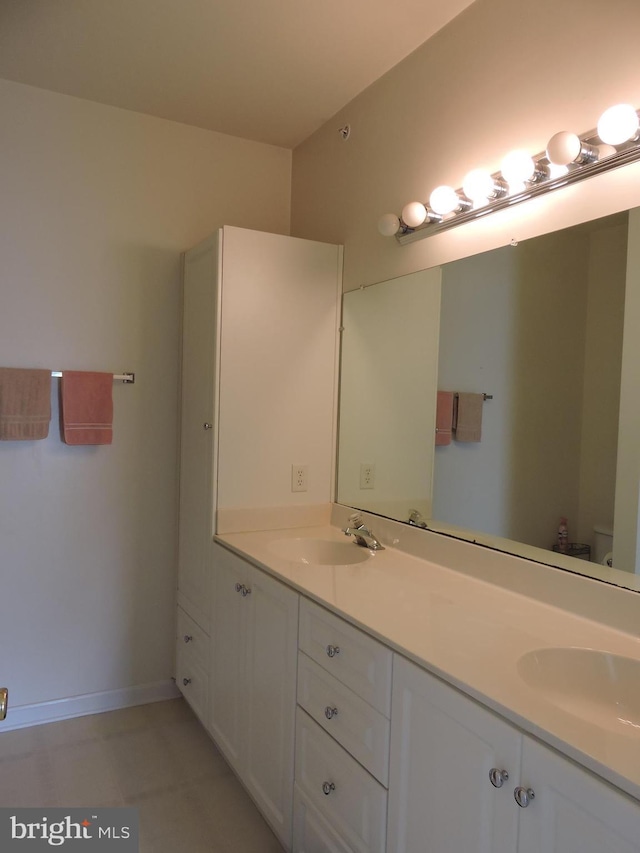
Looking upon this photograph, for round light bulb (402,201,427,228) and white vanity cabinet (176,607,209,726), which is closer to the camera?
round light bulb (402,201,427,228)

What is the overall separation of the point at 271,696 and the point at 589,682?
3.08 ft

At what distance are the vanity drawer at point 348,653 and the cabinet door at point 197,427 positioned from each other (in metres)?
0.82

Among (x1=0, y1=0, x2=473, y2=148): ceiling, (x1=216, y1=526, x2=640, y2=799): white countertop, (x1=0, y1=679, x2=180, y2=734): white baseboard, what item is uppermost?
(x1=0, y1=0, x2=473, y2=148): ceiling

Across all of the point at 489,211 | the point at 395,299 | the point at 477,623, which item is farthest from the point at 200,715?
the point at 489,211

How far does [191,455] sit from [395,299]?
1046 mm

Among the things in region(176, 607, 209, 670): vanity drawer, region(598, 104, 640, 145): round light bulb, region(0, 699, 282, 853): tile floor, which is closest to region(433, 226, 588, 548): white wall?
region(598, 104, 640, 145): round light bulb

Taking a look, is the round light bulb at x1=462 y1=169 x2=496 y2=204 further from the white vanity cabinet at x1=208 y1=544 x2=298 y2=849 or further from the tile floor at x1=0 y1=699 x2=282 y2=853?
the tile floor at x1=0 y1=699 x2=282 y2=853

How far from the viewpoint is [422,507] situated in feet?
6.71

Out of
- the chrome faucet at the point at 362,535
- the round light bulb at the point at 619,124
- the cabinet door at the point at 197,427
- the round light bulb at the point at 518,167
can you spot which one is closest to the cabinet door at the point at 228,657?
the cabinet door at the point at 197,427

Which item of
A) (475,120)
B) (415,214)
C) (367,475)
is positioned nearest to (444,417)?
(367,475)

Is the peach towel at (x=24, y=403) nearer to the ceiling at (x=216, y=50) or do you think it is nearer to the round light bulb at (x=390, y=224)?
the ceiling at (x=216, y=50)

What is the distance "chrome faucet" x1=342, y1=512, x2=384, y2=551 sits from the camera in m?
2.13

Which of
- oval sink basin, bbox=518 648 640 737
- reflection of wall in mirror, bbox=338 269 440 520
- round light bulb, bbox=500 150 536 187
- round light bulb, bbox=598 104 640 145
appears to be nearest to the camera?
oval sink basin, bbox=518 648 640 737
